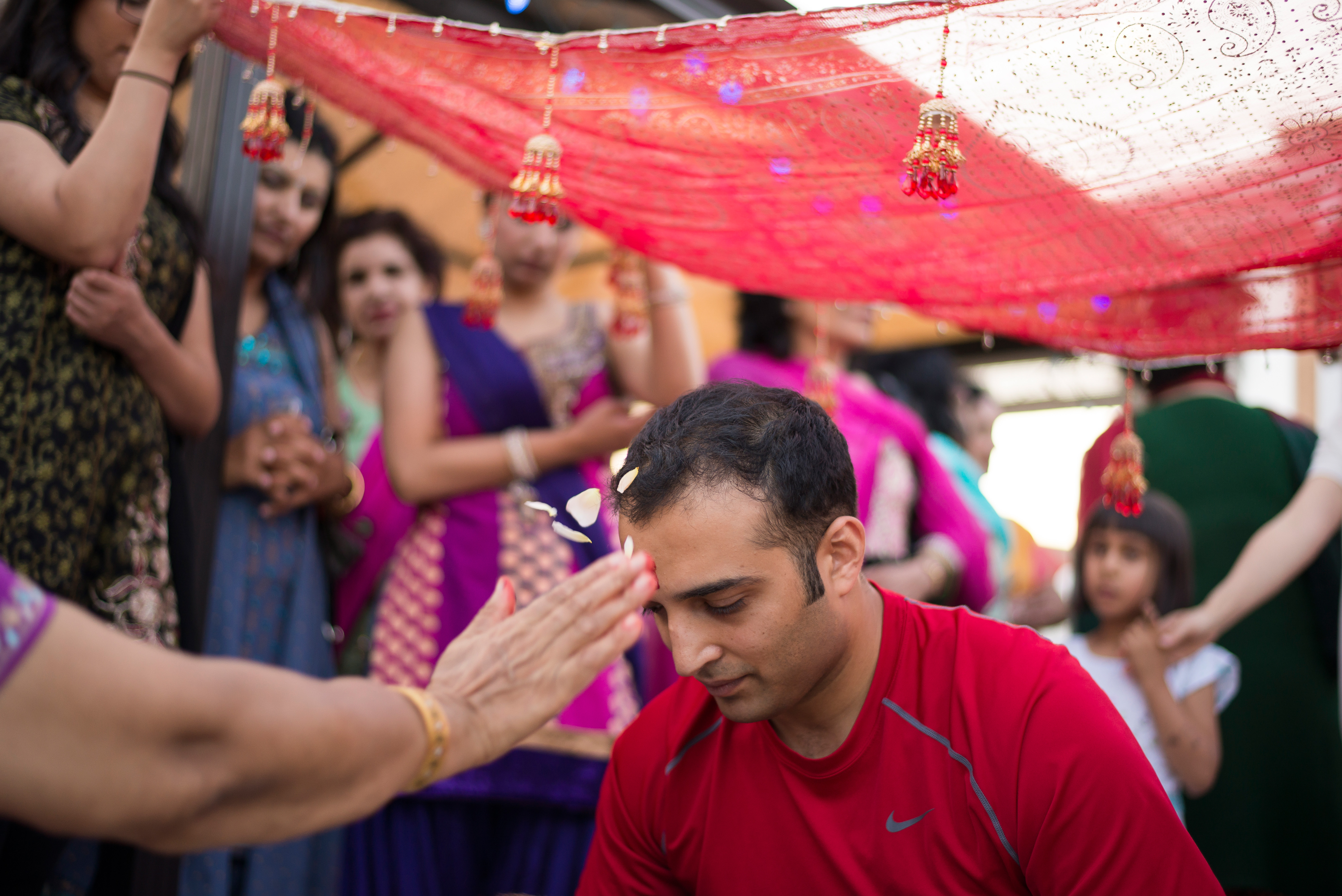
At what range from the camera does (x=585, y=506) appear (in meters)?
1.73

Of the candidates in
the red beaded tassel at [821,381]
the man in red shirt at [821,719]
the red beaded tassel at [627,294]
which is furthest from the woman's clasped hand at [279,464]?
the man in red shirt at [821,719]

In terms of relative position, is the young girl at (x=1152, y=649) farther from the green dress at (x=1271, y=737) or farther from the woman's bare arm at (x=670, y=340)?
the woman's bare arm at (x=670, y=340)

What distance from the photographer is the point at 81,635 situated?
105 cm

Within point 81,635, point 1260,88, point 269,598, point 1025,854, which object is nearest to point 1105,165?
point 1260,88

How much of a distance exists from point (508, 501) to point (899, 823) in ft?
5.16

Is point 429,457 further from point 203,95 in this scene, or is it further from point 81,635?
point 81,635

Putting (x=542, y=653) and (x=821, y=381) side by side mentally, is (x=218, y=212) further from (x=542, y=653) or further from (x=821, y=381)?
(x=542, y=653)

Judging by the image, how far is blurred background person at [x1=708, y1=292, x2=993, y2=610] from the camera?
3.66 m

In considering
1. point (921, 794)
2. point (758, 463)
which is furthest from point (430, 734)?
point (921, 794)

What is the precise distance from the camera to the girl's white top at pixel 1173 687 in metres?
2.96

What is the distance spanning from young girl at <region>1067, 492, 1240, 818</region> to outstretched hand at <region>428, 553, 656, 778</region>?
1.70 meters

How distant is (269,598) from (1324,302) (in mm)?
2676

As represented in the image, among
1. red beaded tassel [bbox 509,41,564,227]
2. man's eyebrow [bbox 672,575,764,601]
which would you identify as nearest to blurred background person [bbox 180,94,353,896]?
red beaded tassel [bbox 509,41,564,227]

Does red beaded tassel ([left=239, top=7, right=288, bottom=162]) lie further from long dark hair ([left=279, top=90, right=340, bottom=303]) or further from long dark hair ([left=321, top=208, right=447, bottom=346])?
long dark hair ([left=321, top=208, right=447, bottom=346])
